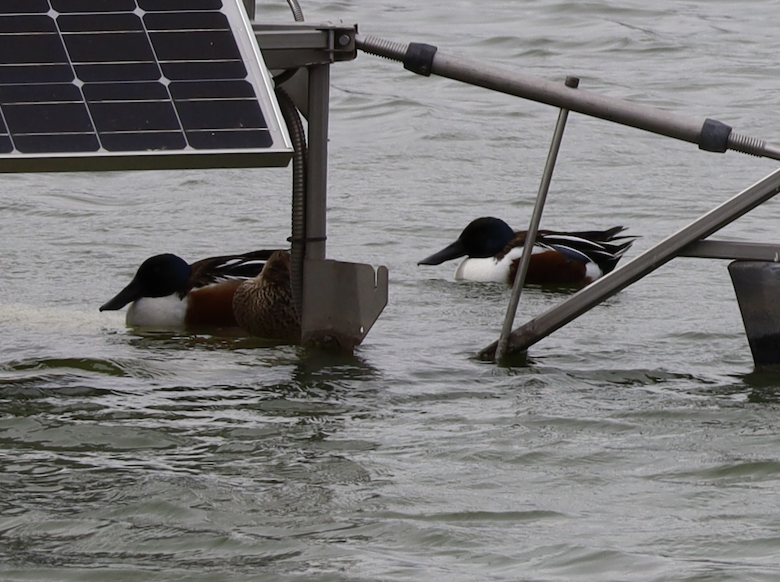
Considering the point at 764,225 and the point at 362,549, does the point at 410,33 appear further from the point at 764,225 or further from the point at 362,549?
the point at 362,549

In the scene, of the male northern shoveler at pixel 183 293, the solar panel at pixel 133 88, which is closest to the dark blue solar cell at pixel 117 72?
the solar panel at pixel 133 88

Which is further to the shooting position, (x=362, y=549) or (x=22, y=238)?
(x=22, y=238)

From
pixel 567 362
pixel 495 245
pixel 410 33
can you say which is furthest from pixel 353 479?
pixel 410 33

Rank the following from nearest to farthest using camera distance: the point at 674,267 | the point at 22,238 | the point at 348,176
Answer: the point at 674,267 → the point at 22,238 → the point at 348,176

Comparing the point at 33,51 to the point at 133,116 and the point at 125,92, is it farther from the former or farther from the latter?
the point at 133,116

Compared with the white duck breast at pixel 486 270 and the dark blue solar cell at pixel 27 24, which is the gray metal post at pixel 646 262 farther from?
the white duck breast at pixel 486 270

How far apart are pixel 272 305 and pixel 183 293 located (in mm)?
795

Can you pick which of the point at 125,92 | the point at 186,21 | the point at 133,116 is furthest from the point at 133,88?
the point at 186,21

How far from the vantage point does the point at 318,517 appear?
14.4 feet

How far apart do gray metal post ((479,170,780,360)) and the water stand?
200 mm

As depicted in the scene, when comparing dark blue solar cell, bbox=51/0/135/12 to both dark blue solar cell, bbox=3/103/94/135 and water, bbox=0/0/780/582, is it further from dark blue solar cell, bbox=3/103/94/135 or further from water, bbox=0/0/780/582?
water, bbox=0/0/780/582

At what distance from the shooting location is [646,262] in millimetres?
5863

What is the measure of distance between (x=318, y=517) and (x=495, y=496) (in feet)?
1.78

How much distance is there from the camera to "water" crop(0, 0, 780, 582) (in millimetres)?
4180
